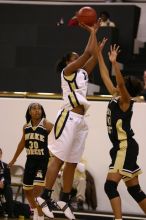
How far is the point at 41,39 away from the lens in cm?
1400

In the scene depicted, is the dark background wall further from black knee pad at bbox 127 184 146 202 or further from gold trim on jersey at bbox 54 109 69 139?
black knee pad at bbox 127 184 146 202

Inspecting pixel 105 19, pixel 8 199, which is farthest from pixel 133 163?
pixel 105 19

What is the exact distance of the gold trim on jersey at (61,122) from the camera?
7984 mm

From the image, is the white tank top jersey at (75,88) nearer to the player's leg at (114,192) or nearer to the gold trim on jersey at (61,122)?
the gold trim on jersey at (61,122)

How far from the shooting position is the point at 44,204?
7.81 meters

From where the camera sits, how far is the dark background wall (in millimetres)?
13586

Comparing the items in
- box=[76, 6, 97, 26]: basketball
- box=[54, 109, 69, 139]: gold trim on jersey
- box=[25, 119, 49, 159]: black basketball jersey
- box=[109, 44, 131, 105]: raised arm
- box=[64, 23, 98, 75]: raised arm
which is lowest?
box=[25, 119, 49, 159]: black basketball jersey

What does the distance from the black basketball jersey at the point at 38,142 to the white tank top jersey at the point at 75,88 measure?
1.86m

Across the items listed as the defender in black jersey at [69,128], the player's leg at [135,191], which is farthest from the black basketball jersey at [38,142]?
the player's leg at [135,191]

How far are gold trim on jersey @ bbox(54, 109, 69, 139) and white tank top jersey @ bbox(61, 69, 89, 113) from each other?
3.2 inches

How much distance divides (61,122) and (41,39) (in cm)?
620

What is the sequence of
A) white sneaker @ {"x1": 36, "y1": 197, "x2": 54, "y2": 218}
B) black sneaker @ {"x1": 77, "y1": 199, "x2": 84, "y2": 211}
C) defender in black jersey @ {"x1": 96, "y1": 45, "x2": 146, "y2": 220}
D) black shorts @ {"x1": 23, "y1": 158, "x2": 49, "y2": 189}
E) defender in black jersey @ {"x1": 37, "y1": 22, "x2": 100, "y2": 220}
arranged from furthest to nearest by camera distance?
black sneaker @ {"x1": 77, "y1": 199, "x2": 84, "y2": 211}
black shorts @ {"x1": 23, "y1": 158, "x2": 49, "y2": 189}
defender in black jersey @ {"x1": 37, "y1": 22, "x2": 100, "y2": 220}
white sneaker @ {"x1": 36, "y1": 197, "x2": 54, "y2": 218}
defender in black jersey @ {"x1": 96, "y1": 45, "x2": 146, "y2": 220}

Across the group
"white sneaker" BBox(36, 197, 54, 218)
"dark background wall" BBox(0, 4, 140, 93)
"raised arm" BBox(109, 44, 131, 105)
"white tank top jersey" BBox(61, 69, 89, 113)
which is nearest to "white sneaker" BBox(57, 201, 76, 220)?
"white sneaker" BBox(36, 197, 54, 218)

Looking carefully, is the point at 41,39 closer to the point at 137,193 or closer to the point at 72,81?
the point at 72,81
